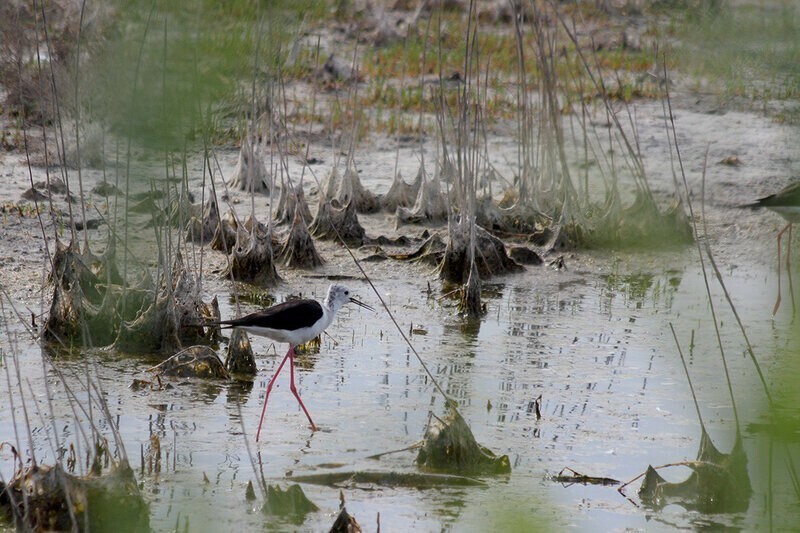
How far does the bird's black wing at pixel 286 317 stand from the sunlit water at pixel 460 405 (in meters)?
0.48

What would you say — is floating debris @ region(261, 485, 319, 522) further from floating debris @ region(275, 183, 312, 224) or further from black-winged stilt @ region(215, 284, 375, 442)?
floating debris @ region(275, 183, 312, 224)

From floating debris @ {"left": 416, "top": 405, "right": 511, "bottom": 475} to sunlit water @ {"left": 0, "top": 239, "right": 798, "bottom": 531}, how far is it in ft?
0.37

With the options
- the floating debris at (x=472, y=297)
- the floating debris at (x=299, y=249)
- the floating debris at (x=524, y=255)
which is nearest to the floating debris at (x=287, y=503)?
the floating debris at (x=472, y=297)

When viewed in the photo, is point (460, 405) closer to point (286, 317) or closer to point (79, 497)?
point (286, 317)

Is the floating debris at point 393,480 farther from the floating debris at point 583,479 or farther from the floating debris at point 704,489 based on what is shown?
the floating debris at point 704,489

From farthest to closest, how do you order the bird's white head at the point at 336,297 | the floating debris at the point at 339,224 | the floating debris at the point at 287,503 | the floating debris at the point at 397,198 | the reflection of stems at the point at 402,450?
the floating debris at the point at 397,198, the floating debris at the point at 339,224, the bird's white head at the point at 336,297, the reflection of stems at the point at 402,450, the floating debris at the point at 287,503

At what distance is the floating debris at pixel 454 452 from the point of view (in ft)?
16.5

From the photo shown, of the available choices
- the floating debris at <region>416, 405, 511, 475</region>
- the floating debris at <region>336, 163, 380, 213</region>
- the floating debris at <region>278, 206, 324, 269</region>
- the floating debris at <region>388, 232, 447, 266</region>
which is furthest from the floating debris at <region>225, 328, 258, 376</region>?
the floating debris at <region>336, 163, 380, 213</region>

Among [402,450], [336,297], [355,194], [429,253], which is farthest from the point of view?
[355,194]

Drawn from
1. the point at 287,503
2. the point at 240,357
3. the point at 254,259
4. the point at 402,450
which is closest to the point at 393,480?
the point at 402,450

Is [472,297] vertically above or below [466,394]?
above

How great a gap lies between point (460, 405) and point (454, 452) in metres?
1.08

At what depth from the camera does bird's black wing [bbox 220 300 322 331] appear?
19.3 ft

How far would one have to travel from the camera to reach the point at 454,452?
506 centimetres
